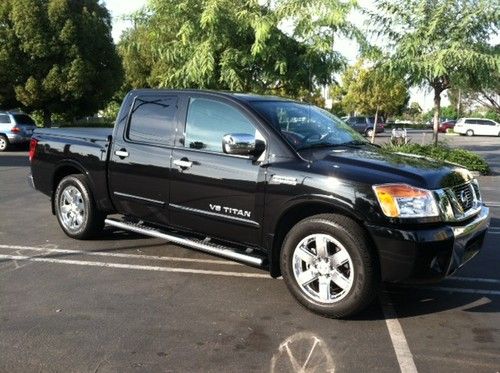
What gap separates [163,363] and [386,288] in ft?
8.16

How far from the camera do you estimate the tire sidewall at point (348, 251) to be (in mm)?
4254

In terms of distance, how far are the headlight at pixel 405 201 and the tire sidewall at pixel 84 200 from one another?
3.62m

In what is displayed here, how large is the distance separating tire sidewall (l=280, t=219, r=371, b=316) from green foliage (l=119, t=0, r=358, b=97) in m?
8.67

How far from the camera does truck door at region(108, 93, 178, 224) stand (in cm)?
562

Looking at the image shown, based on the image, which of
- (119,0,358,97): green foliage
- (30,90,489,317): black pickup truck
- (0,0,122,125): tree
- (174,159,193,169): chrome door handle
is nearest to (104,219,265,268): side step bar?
(30,90,489,317): black pickup truck

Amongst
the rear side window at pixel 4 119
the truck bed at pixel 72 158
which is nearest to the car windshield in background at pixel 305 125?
the truck bed at pixel 72 158

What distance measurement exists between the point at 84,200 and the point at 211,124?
82.6 inches

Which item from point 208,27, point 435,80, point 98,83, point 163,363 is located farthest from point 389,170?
point 98,83

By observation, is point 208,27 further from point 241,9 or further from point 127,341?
point 127,341

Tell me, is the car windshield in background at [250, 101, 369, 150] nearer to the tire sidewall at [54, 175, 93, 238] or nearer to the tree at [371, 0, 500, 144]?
the tire sidewall at [54, 175, 93, 238]

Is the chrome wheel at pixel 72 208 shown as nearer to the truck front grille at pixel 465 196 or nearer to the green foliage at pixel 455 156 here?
the truck front grille at pixel 465 196

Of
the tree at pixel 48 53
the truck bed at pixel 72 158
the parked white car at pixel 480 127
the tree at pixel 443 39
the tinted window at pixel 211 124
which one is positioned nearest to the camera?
the tinted window at pixel 211 124

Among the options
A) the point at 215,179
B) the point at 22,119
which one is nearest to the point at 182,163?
the point at 215,179

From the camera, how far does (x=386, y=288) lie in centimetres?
530
